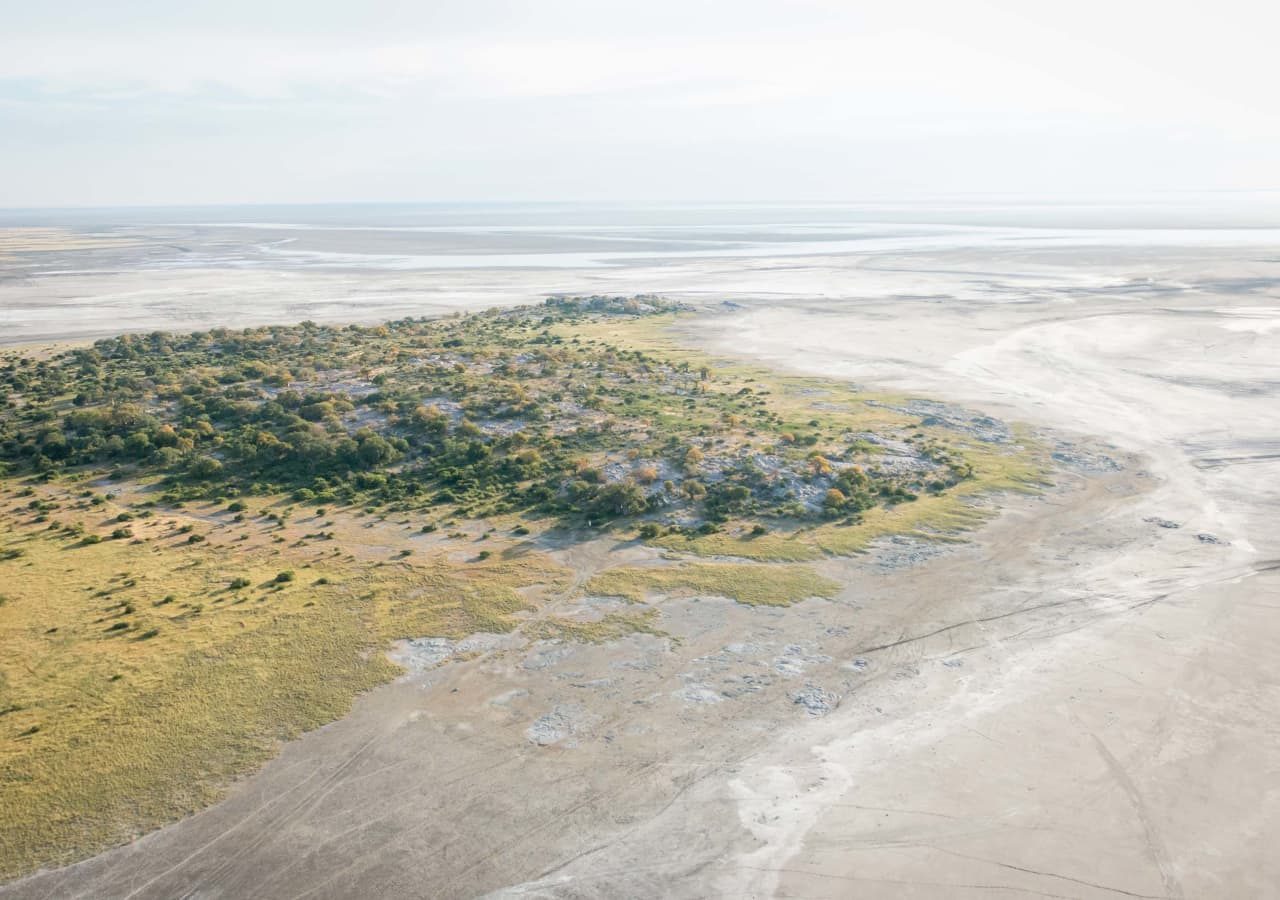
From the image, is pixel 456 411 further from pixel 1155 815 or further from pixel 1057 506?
pixel 1155 815

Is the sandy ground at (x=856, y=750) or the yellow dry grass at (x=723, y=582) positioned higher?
the yellow dry grass at (x=723, y=582)

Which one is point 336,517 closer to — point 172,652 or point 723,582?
point 172,652

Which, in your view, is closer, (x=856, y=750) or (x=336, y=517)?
(x=856, y=750)

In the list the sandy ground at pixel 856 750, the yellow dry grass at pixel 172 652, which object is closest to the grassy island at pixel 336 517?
the yellow dry grass at pixel 172 652

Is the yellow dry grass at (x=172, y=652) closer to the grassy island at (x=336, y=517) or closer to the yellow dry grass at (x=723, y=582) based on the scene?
the grassy island at (x=336, y=517)

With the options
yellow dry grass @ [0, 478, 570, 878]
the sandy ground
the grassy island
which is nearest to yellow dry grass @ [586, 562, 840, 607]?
the grassy island

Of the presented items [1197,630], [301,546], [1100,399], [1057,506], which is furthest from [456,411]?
[1100,399]

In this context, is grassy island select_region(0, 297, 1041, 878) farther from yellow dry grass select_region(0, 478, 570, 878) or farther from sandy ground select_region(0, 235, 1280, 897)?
sandy ground select_region(0, 235, 1280, 897)

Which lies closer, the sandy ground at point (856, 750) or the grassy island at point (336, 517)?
the sandy ground at point (856, 750)

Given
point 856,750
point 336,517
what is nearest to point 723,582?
point 856,750
